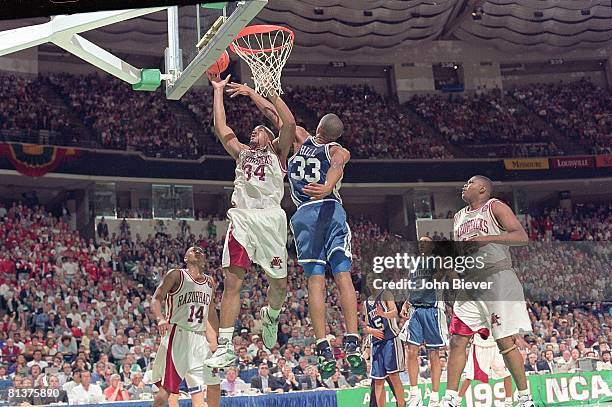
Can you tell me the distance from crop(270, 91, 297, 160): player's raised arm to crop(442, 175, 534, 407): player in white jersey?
1849mm

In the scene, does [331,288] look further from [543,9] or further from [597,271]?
[543,9]

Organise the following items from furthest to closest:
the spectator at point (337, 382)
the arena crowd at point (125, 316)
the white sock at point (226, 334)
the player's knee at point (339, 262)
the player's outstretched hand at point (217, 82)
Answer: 1. the spectator at point (337, 382)
2. the arena crowd at point (125, 316)
3. the player's outstretched hand at point (217, 82)
4. the white sock at point (226, 334)
5. the player's knee at point (339, 262)

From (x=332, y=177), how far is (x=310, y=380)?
596 centimetres

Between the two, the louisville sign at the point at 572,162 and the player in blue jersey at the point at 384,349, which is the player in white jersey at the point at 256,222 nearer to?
the player in blue jersey at the point at 384,349

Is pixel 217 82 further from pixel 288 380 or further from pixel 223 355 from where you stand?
pixel 288 380

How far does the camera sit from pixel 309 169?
25.3 ft

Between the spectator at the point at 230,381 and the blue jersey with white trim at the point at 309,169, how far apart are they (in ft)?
15.4

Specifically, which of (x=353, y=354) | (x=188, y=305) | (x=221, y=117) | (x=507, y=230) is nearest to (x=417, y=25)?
(x=507, y=230)

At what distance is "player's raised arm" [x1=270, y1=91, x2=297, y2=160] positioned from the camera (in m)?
7.47

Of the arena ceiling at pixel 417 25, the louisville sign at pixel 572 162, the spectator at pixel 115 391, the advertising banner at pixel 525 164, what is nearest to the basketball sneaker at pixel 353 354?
the spectator at pixel 115 391

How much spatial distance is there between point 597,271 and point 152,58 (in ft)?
38.3

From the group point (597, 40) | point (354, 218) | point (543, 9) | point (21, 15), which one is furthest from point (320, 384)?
point (597, 40)

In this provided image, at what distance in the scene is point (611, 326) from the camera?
51.6 feet

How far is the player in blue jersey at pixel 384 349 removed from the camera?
9.59 m
